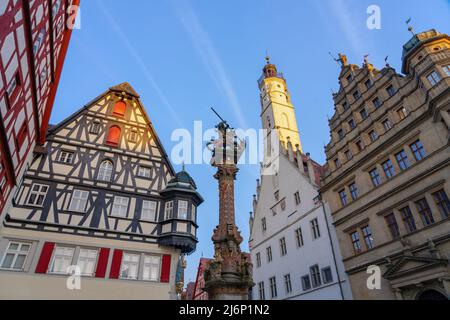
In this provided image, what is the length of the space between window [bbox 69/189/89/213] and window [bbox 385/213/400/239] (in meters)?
17.6

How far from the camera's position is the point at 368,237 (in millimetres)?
17141

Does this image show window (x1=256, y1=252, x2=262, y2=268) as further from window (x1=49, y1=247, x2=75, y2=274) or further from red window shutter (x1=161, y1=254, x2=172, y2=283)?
window (x1=49, y1=247, x2=75, y2=274)

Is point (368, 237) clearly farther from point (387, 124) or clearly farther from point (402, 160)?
point (387, 124)

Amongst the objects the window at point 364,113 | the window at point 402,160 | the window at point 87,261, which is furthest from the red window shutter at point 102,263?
the window at point 364,113

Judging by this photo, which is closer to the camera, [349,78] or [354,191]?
[354,191]

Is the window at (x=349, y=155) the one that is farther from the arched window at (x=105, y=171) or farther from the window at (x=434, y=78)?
the arched window at (x=105, y=171)

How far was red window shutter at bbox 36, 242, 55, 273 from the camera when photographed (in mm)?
13329

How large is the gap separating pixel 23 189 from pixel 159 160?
25.7ft

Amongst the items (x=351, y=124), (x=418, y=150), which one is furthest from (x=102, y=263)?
(x=351, y=124)

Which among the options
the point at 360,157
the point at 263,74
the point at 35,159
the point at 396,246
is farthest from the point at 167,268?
the point at 263,74

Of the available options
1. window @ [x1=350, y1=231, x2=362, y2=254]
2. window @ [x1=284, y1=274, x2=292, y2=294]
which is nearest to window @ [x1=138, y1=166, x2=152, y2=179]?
window @ [x1=350, y1=231, x2=362, y2=254]

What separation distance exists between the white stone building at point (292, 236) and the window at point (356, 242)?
4.39 feet

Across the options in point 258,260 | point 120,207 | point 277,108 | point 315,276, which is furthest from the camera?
point 277,108

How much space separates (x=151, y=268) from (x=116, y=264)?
1.89m
